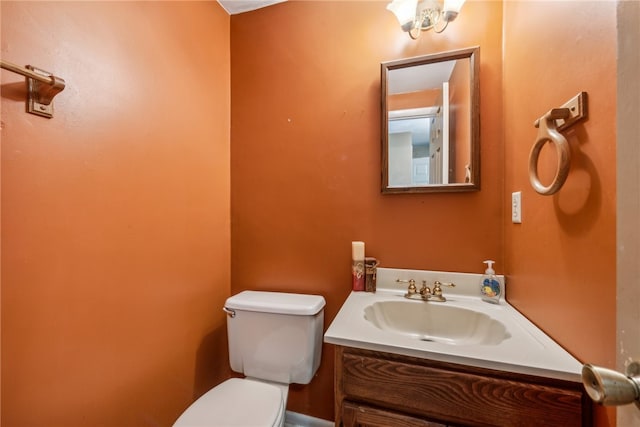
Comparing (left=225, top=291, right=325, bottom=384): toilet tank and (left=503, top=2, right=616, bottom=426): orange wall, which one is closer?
(left=503, top=2, right=616, bottom=426): orange wall

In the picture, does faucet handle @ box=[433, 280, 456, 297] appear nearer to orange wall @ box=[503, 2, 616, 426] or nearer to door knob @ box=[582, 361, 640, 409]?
orange wall @ box=[503, 2, 616, 426]

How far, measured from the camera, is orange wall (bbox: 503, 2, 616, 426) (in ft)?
1.84

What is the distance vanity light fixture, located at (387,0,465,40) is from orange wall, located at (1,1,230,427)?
0.97 metres

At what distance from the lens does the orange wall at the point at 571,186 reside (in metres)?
0.56

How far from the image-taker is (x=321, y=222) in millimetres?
1369

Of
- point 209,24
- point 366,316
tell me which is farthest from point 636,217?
point 209,24

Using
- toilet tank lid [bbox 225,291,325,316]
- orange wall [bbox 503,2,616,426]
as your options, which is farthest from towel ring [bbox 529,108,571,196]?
toilet tank lid [bbox 225,291,325,316]

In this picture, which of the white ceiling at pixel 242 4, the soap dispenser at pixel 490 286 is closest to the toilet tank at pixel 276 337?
the soap dispenser at pixel 490 286

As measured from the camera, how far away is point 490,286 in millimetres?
1090

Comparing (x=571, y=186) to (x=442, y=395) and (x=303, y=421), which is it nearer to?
(x=442, y=395)

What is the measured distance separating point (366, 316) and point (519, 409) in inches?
→ 19.6

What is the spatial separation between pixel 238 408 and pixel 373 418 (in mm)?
526

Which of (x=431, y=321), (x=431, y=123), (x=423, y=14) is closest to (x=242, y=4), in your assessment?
(x=423, y=14)

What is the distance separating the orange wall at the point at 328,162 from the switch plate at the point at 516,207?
111 mm
